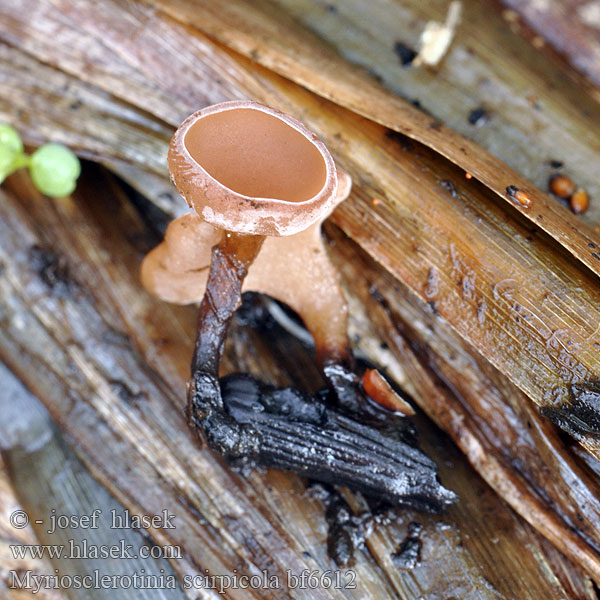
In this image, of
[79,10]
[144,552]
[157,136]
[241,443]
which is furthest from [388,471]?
[79,10]

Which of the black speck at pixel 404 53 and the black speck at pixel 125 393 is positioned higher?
the black speck at pixel 404 53

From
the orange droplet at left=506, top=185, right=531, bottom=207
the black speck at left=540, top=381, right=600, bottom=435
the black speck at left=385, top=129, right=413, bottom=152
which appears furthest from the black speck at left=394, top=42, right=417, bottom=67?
the black speck at left=540, top=381, right=600, bottom=435

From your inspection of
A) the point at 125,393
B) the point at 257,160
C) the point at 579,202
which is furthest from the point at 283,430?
the point at 579,202

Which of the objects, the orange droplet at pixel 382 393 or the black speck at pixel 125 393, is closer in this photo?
the orange droplet at pixel 382 393

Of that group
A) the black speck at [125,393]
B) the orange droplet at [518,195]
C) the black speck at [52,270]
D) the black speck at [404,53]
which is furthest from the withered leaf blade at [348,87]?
the black speck at [125,393]

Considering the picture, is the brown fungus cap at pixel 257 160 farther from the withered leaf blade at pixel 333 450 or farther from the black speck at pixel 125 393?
the black speck at pixel 125 393

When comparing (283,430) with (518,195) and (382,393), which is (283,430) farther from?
(518,195)

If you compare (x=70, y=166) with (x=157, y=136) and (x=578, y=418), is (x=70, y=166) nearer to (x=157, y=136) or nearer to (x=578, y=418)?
(x=157, y=136)
